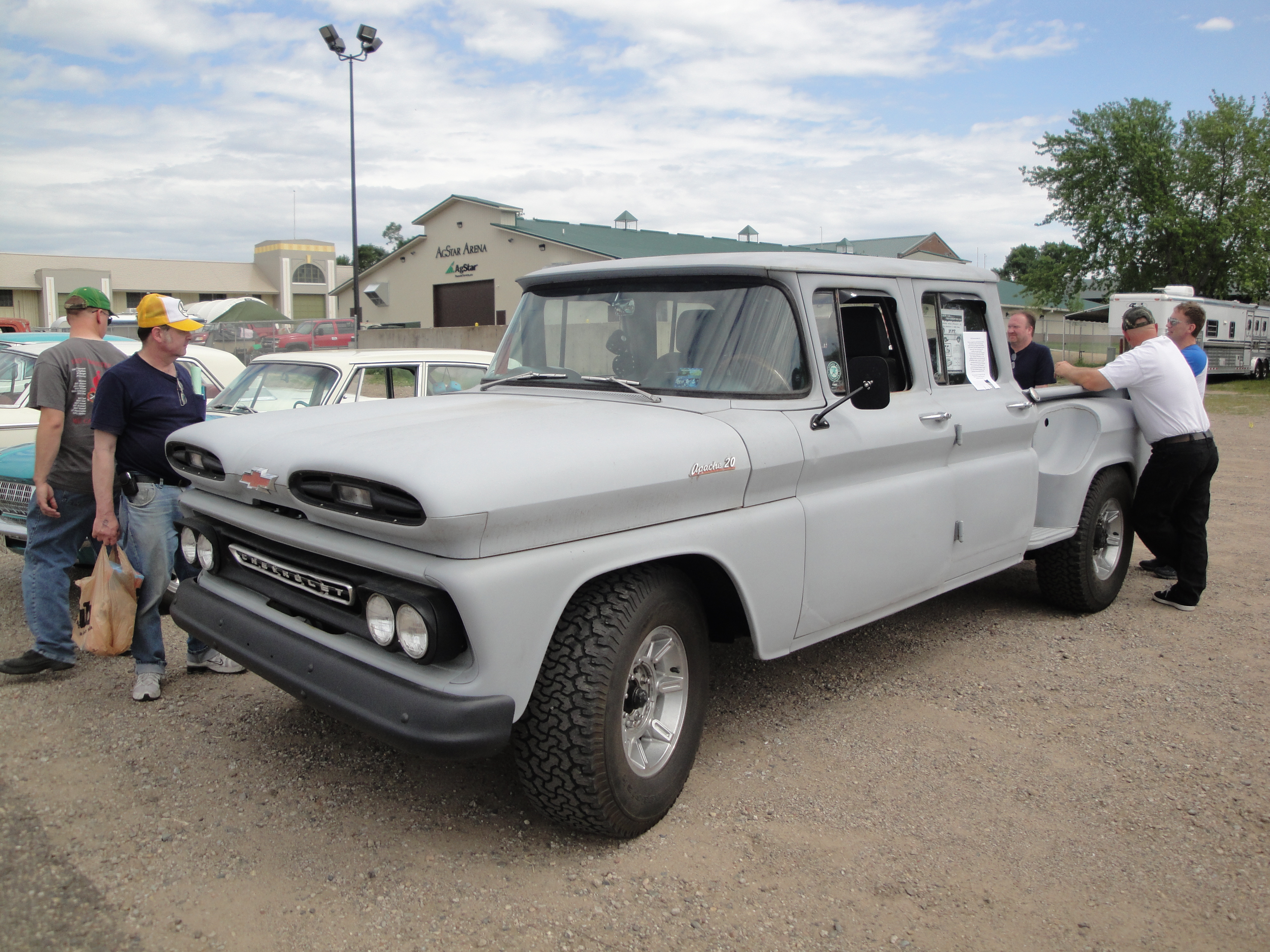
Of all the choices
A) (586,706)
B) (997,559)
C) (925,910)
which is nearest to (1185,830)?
(925,910)

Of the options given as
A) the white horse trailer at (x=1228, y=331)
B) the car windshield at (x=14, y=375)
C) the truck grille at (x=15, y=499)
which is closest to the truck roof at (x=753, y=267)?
the truck grille at (x=15, y=499)

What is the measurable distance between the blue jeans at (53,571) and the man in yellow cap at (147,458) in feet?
1.27

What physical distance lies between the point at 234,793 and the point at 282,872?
634mm

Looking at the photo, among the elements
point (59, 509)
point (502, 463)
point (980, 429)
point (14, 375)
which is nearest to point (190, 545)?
point (59, 509)

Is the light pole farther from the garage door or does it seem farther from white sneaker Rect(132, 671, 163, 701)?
the garage door

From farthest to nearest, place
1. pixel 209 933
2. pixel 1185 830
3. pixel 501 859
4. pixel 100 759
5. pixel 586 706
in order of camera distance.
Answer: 1. pixel 100 759
2. pixel 1185 830
3. pixel 501 859
4. pixel 586 706
5. pixel 209 933

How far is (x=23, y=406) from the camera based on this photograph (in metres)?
7.12

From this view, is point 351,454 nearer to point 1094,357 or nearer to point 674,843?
point 674,843

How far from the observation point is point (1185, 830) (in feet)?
10.8

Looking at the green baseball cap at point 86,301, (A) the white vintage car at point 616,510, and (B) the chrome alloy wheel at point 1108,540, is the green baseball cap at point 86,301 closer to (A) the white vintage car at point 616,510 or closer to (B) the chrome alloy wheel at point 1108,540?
(A) the white vintage car at point 616,510

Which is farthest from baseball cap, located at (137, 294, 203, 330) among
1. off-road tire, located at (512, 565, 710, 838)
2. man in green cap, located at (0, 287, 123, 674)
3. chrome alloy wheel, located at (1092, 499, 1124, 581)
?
chrome alloy wheel, located at (1092, 499, 1124, 581)

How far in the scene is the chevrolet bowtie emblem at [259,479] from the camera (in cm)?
A: 306

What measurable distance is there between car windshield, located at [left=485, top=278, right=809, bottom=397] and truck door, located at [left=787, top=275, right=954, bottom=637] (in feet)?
0.62

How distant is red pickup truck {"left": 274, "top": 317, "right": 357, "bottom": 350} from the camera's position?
88.8 ft
